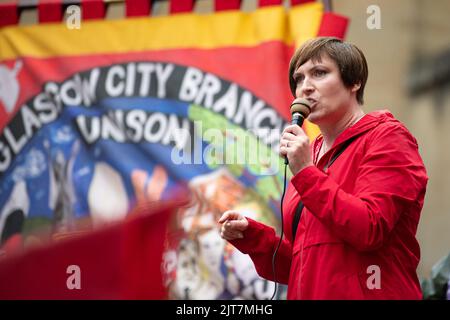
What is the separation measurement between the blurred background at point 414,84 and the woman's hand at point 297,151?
6.61ft

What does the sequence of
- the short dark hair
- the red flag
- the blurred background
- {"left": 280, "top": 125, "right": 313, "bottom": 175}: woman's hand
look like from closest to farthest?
the red flag, {"left": 280, "top": 125, "right": 313, "bottom": 175}: woman's hand, the short dark hair, the blurred background

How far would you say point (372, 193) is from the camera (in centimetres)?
182

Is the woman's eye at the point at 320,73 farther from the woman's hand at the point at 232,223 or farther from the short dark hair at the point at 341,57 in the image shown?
the woman's hand at the point at 232,223

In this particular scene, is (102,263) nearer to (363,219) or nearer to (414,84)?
(363,219)

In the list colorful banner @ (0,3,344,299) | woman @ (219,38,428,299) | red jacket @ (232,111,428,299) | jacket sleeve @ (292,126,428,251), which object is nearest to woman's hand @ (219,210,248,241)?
woman @ (219,38,428,299)

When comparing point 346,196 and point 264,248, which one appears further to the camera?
point 264,248

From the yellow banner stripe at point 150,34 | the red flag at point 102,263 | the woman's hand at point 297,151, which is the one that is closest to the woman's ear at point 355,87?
the woman's hand at point 297,151

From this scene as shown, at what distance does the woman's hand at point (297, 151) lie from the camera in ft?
5.93

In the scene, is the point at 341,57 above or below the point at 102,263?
above

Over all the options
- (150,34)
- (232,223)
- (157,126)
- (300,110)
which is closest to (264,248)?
(232,223)

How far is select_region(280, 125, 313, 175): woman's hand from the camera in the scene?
1808mm

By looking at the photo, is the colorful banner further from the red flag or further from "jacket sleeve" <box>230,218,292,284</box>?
the red flag

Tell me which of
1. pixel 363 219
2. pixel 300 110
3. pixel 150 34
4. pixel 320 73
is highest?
pixel 150 34

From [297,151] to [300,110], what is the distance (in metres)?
0.20
